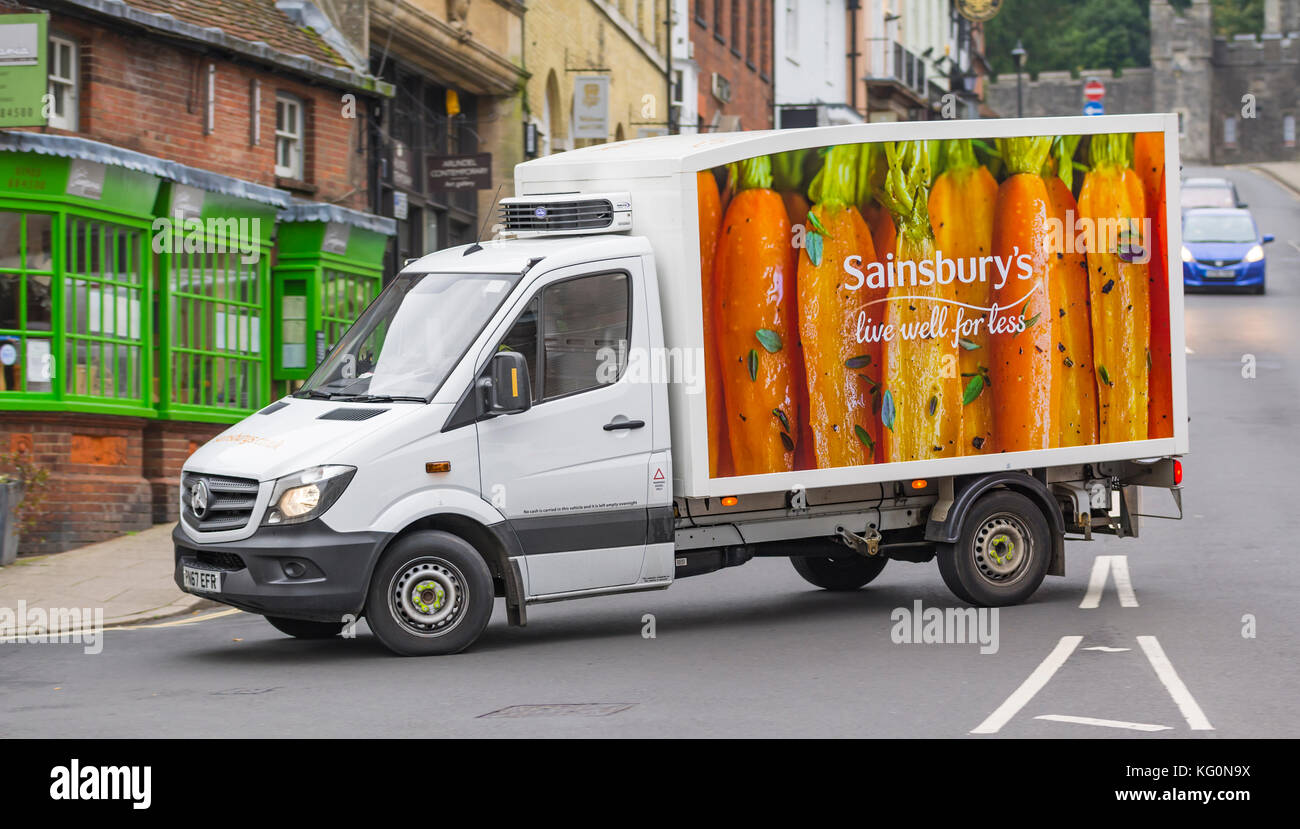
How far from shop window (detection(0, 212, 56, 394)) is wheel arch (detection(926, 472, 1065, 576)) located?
342 inches

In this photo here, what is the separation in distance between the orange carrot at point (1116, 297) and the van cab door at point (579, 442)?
11.9ft

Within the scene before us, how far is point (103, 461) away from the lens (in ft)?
59.6

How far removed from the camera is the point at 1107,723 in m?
8.86

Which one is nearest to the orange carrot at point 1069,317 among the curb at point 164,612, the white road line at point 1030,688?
the white road line at point 1030,688

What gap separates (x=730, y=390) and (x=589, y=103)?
67.5ft

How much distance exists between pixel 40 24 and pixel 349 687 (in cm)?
868

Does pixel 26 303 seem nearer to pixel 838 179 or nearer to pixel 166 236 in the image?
pixel 166 236

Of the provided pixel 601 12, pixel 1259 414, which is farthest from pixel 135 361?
pixel 601 12

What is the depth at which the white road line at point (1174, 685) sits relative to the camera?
29.1ft

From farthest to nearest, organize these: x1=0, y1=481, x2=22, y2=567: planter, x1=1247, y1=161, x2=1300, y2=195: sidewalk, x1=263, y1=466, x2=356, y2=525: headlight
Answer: x1=1247, y1=161, x2=1300, y2=195: sidewalk, x1=0, y1=481, x2=22, y2=567: planter, x1=263, y1=466, x2=356, y2=525: headlight

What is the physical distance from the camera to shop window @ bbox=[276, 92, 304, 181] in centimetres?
2186

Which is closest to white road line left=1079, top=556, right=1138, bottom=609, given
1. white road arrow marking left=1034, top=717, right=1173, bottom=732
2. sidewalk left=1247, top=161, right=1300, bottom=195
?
white road arrow marking left=1034, top=717, right=1173, bottom=732

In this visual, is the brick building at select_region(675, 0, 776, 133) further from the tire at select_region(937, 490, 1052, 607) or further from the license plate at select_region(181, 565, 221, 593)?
the license plate at select_region(181, 565, 221, 593)

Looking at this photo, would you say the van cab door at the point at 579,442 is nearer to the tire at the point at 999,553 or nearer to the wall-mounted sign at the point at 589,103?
the tire at the point at 999,553
